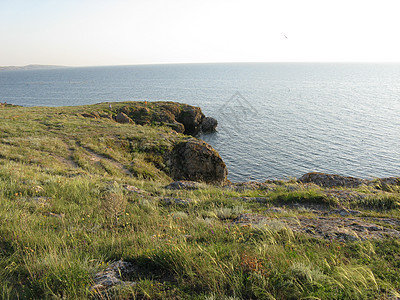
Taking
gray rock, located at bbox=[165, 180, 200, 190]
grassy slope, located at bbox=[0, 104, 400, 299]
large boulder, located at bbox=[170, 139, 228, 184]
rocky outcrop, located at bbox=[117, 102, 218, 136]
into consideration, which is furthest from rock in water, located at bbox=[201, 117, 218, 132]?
grassy slope, located at bbox=[0, 104, 400, 299]

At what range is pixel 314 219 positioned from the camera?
683 cm

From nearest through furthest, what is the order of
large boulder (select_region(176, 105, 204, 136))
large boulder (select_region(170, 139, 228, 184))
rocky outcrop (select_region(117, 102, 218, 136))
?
large boulder (select_region(170, 139, 228, 184)), rocky outcrop (select_region(117, 102, 218, 136)), large boulder (select_region(176, 105, 204, 136))

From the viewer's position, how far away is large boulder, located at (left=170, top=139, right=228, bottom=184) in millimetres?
23016

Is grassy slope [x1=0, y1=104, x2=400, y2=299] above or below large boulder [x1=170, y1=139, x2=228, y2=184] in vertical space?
above

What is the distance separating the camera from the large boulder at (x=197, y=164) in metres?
23.0

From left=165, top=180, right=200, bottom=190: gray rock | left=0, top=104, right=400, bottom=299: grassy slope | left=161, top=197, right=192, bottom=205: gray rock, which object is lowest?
left=165, top=180, right=200, bottom=190: gray rock

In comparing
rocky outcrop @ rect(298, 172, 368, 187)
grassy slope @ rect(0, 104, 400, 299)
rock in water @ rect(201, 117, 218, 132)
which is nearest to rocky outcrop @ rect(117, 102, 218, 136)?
rock in water @ rect(201, 117, 218, 132)

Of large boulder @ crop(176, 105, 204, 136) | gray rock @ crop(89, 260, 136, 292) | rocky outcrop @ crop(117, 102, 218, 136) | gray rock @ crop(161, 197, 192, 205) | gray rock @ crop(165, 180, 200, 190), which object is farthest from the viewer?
large boulder @ crop(176, 105, 204, 136)

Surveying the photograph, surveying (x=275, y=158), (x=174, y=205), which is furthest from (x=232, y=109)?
(x=174, y=205)

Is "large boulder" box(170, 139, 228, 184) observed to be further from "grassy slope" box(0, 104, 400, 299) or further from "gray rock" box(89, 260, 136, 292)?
"gray rock" box(89, 260, 136, 292)

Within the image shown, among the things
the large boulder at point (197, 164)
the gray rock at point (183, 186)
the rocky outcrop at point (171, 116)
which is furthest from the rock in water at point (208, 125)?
the gray rock at point (183, 186)

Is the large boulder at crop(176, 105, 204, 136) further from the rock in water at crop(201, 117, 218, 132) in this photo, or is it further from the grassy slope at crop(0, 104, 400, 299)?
the grassy slope at crop(0, 104, 400, 299)

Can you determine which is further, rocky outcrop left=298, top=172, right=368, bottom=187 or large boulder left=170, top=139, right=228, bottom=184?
large boulder left=170, top=139, right=228, bottom=184

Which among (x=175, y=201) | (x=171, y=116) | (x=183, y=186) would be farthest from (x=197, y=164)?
(x=171, y=116)
